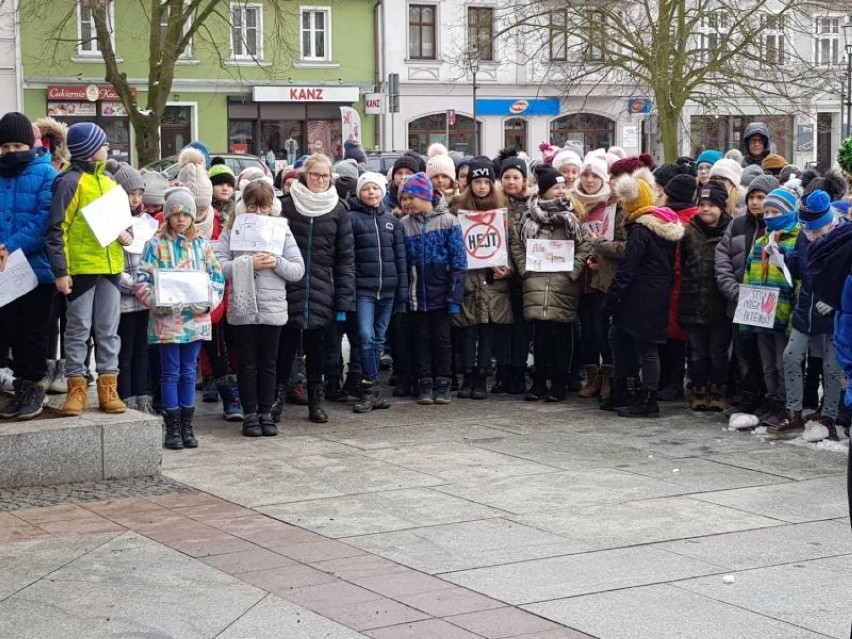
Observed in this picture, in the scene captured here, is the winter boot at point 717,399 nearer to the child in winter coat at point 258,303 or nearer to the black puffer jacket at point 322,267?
the black puffer jacket at point 322,267

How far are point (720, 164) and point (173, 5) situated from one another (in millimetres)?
23921

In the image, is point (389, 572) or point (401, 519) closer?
point (389, 572)

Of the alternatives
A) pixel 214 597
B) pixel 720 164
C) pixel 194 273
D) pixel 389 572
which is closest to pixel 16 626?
pixel 214 597

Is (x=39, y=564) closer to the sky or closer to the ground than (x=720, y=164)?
closer to the ground

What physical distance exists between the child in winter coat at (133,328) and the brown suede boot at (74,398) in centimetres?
109

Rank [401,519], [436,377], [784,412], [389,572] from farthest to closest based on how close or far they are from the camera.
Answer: [436,377]
[784,412]
[401,519]
[389,572]

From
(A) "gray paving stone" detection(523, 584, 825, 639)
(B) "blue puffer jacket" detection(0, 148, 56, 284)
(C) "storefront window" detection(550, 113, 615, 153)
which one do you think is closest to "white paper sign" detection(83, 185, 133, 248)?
(B) "blue puffer jacket" detection(0, 148, 56, 284)

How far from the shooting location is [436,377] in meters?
12.2

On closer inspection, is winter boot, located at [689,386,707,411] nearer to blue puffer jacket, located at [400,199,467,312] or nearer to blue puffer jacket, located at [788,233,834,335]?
blue puffer jacket, located at [788,233,834,335]

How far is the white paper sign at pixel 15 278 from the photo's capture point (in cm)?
898

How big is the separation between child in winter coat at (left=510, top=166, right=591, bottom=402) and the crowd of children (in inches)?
0.8

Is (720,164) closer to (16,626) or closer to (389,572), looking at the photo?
(389,572)

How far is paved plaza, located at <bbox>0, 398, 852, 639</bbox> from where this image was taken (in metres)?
6.01

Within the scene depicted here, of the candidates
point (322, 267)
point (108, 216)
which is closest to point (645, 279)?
point (322, 267)
